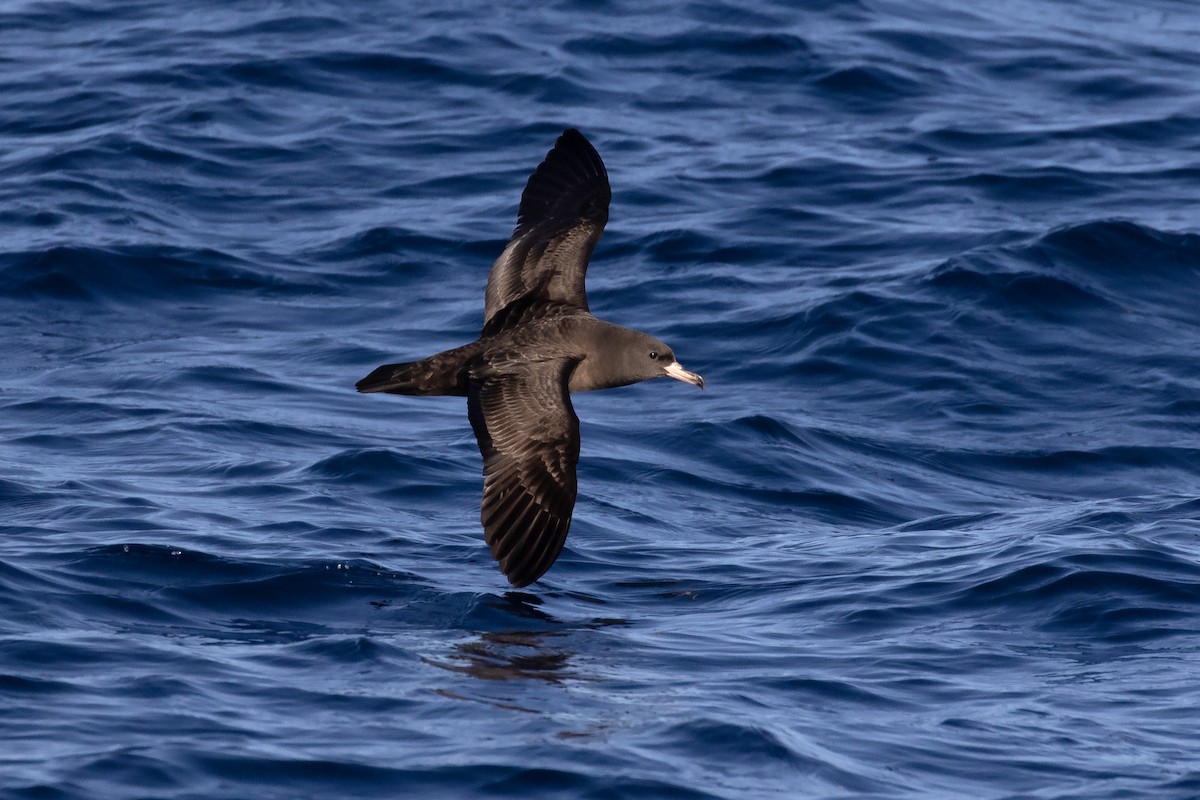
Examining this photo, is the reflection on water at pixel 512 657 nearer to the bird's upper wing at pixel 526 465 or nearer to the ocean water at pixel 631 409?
the ocean water at pixel 631 409

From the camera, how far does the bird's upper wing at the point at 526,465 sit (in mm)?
7961

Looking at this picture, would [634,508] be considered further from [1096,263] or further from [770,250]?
[1096,263]

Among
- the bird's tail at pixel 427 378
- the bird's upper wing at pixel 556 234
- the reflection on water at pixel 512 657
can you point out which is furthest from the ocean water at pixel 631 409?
the bird's upper wing at pixel 556 234

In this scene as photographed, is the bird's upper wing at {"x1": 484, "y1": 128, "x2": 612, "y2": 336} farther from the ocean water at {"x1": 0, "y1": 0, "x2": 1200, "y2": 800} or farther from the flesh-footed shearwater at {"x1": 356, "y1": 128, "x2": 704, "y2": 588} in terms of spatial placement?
the ocean water at {"x1": 0, "y1": 0, "x2": 1200, "y2": 800}

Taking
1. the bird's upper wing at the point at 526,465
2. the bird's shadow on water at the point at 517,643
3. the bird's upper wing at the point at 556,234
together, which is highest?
the bird's upper wing at the point at 556,234

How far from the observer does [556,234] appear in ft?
32.2

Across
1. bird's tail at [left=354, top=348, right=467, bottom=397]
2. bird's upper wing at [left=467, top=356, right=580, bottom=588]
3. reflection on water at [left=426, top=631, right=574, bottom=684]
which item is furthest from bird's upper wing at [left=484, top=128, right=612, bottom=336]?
reflection on water at [left=426, top=631, right=574, bottom=684]

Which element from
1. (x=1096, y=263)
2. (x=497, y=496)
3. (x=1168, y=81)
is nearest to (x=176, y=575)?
(x=497, y=496)

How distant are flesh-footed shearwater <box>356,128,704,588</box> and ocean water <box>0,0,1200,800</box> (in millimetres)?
Result: 424

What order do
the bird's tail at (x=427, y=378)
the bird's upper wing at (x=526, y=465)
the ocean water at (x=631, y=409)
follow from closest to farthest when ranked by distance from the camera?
the ocean water at (x=631, y=409) → the bird's upper wing at (x=526, y=465) → the bird's tail at (x=427, y=378)

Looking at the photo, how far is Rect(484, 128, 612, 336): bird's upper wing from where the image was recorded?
9609 mm

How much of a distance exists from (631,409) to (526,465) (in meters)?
4.00

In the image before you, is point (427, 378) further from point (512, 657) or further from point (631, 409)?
point (631, 409)

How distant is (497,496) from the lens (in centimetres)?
811
